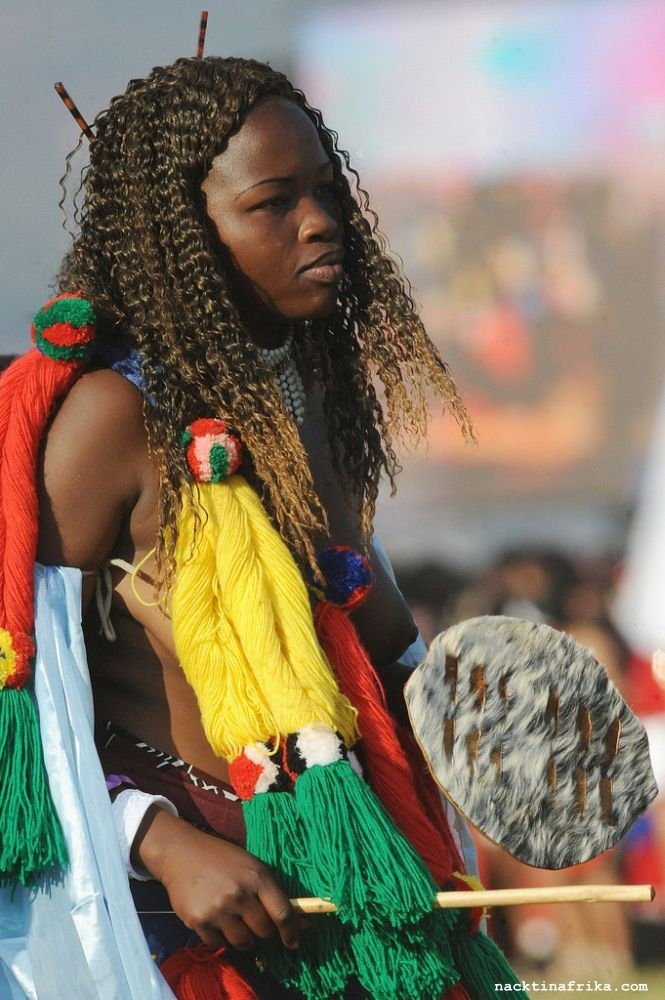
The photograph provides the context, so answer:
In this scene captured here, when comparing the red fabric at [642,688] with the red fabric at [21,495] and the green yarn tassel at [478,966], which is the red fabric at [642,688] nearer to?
the green yarn tassel at [478,966]

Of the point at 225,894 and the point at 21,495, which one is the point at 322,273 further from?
the point at 225,894

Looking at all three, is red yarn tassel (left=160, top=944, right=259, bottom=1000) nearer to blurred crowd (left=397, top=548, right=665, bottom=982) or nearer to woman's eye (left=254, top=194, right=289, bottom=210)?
woman's eye (left=254, top=194, right=289, bottom=210)

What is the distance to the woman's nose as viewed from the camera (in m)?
1.73

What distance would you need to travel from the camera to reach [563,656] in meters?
1.66

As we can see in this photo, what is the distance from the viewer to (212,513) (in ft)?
5.47

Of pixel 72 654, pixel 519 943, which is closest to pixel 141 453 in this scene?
pixel 72 654

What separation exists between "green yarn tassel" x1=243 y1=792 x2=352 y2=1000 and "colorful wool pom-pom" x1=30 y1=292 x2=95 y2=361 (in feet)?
1.96

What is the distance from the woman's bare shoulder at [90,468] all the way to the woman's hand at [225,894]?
383 mm

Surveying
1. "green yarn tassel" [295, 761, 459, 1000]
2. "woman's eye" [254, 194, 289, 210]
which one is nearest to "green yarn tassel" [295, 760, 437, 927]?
"green yarn tassel" [295, 761, 459, 1000]

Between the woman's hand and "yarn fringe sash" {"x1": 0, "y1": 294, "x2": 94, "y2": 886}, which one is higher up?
"yarn fringe sash" {"x1": 0, "y1": 294, "x2": 94, "y2": 886}

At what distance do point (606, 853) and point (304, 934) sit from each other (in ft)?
6.87

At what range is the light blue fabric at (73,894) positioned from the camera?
156 centimetres

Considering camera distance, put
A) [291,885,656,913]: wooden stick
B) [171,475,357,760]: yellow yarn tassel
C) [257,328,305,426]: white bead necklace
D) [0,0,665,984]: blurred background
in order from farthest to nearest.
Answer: [0,0,665,984]: blurred background
[257,328,305,426]: white bead necklace
[171,475,357,760]: yellow yarn tassel
[291,885,656,913]: wooden stick

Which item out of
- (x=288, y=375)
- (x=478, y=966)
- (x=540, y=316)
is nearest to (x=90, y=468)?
(x=288, y=375)
